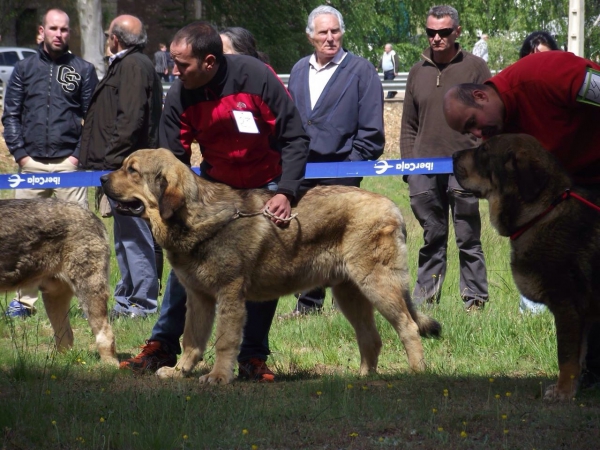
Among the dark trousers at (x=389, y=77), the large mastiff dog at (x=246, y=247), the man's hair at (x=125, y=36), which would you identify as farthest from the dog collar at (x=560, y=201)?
the dark trousers at (x=389, y=77)

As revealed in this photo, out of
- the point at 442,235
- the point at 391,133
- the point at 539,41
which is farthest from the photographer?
the point at 391,133

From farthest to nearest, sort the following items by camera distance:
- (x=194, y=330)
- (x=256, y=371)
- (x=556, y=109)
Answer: (x=256, y=371), (x=194, y=330), (x=556, y=109)

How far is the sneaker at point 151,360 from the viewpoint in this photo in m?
6.51

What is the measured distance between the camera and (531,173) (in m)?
5.27

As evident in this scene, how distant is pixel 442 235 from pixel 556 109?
3.44 m

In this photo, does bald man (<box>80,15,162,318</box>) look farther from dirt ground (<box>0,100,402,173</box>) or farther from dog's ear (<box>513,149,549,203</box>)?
dirt ground (<box>0,100,402,173</box>)

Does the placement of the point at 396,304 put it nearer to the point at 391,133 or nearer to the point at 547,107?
the point at 547,107

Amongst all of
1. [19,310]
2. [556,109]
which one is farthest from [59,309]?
[556,109]

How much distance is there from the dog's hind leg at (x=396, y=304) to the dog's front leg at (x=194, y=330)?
108cm

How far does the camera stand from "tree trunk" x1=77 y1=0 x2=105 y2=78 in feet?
86.0

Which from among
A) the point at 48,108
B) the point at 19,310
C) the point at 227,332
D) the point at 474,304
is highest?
the point at 48,108

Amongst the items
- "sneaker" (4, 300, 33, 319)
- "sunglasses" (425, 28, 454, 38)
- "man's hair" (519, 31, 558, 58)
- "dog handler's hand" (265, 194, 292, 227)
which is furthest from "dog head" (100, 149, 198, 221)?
"man's hair" (519, 31, 558, 58)

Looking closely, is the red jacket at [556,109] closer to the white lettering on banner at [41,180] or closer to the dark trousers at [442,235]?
the dark trousers at [442,235]

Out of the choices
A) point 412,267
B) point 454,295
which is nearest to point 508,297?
point 454,295
